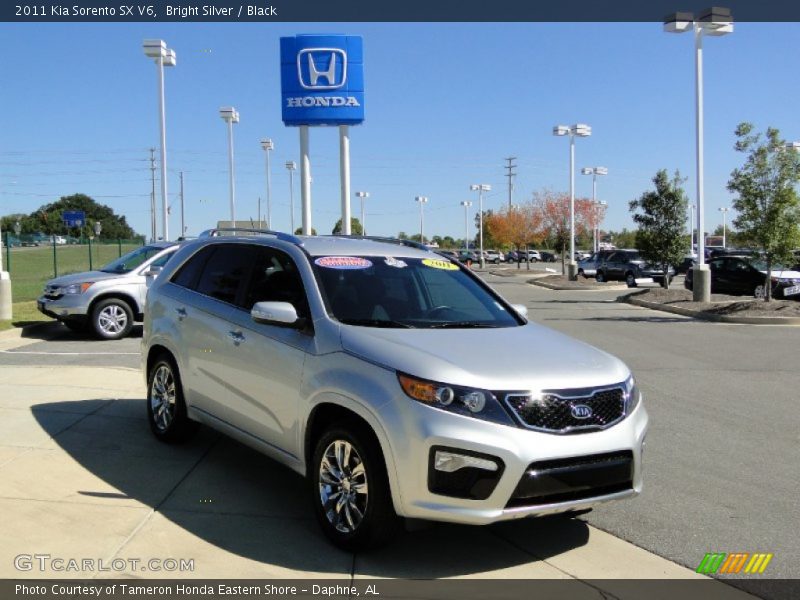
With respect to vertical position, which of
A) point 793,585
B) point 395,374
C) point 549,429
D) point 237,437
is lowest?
point 793,585

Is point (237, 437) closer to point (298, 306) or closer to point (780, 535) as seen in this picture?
point (298, 306)

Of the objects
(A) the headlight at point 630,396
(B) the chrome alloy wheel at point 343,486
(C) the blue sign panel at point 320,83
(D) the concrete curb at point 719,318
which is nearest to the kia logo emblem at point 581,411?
(A) the headlight at point 630,396

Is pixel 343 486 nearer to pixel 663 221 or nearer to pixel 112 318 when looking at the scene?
pixel 112 318

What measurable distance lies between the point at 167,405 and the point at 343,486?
8.77 ft

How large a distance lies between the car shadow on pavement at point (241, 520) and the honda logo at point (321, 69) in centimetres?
1656

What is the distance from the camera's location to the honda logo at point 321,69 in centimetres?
2150

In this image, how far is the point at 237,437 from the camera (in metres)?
5.50

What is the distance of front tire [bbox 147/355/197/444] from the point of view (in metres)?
6.35

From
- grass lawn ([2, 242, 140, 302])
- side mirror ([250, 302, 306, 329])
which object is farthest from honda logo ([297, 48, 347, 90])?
side mirror ([250, 302, 306, 329])

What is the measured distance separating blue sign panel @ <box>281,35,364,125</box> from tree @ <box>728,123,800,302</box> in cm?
1015

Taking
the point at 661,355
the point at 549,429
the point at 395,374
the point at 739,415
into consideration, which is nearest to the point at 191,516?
the point at 395,374

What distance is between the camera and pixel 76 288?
13484 mm

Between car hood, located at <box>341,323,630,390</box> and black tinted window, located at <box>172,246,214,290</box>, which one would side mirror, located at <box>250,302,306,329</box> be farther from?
black tinted window, located at <box>172,246,214,290</box>

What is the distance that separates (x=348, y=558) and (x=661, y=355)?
9.66 metres
